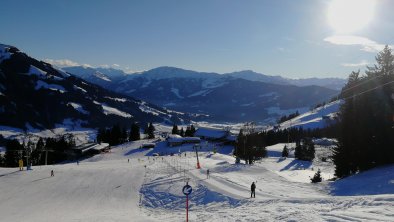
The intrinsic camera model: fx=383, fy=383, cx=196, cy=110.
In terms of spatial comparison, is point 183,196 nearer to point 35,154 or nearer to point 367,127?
point 367,127

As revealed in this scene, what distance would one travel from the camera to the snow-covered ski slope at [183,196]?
2728cm

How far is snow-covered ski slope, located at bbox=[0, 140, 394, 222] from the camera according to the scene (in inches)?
1074

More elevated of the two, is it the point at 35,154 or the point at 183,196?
the point at 183,196

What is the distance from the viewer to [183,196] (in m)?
43.2

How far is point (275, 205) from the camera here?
101ft

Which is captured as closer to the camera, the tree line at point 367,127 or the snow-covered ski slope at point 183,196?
the snow-covered ski slope at point 183,196

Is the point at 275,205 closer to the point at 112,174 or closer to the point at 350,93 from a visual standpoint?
the point at 350,93

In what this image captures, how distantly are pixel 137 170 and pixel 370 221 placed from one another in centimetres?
5150

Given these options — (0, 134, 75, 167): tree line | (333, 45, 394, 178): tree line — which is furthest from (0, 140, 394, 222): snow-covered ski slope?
(0, 134, 75, 167): tree line

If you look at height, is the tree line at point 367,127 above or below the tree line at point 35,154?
above

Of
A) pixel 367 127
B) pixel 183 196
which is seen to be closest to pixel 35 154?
pixel 183 196

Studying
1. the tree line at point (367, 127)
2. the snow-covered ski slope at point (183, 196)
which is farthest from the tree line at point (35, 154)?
the tree line at point (367, 127)

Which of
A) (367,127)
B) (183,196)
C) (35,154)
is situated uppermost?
(367,127)

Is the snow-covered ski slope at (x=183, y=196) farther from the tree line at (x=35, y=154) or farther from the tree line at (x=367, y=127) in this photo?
the tree line at (x=35, y=154)
